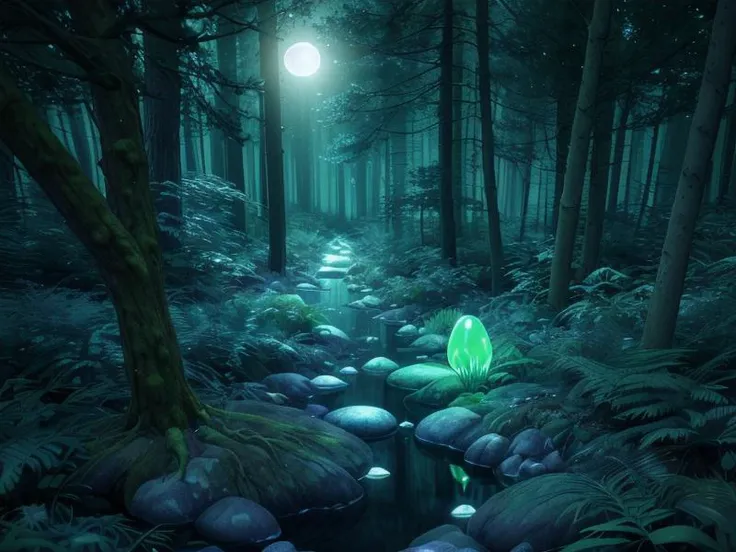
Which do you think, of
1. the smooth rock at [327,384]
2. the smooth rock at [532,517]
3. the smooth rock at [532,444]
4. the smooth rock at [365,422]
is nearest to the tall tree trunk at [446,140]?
the smooth rock at [327,384]

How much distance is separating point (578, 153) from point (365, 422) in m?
4.81

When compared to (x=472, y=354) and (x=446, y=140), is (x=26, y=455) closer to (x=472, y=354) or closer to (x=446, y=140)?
(x=472, y=354)

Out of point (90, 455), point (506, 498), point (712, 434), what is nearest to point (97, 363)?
point (90, 455)

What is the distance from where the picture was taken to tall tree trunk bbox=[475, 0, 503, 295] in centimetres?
1076

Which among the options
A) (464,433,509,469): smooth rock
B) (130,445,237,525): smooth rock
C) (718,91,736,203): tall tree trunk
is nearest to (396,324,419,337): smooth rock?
(464,433,509,469): smooth rock

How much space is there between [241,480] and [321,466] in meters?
0.71

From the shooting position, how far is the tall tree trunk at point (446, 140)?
12.9m

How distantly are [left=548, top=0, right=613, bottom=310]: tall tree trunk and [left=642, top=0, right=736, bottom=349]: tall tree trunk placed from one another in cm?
282

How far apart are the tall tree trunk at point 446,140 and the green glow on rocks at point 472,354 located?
6.92 m

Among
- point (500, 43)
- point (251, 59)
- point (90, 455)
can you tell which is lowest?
point (90, 455)

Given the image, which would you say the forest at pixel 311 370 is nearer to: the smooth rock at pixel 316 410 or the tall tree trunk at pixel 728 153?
the smooth rock at pixel 316 410

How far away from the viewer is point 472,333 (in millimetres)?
7055

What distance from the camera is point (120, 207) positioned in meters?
4.18

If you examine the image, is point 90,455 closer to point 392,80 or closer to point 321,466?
point 321,466
